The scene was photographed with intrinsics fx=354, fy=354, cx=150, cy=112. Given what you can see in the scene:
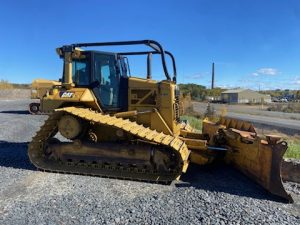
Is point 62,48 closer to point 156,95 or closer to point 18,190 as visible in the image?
point 156,95

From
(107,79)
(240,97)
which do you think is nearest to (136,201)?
(107,79)

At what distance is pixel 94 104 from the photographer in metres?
8.88

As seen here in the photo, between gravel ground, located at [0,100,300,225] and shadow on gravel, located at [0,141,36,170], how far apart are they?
1.32ft

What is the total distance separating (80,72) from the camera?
9.05m

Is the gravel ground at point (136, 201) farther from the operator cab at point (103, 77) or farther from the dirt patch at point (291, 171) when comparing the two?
the operator cab at point (103, 77)

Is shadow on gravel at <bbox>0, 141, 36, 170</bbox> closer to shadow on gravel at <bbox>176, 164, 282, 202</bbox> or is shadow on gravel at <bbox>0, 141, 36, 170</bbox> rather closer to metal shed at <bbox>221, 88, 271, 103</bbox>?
shadow on gravel at <bbox>176, 164, 282, 202</bbox>

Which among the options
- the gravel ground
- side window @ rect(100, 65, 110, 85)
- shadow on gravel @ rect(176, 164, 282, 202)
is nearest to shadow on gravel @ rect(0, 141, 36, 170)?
the gravel ground

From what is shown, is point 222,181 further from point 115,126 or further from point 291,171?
point 115,126

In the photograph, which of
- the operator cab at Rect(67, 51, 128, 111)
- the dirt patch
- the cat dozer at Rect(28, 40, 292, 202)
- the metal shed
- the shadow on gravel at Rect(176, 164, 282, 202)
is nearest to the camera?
the shadow on gravel at Rect(176, 164, 282, 202)

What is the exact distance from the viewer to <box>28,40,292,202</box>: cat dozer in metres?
7.85

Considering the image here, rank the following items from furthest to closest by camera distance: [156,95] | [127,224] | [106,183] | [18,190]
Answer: [156,95] < [106,183] < [18,190] < [127,224]

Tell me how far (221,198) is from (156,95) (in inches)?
128

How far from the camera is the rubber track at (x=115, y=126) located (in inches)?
300

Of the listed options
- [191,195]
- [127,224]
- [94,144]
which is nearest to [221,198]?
[191,195]
